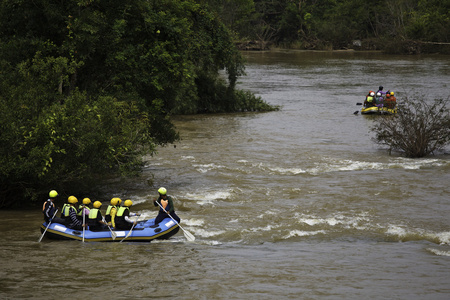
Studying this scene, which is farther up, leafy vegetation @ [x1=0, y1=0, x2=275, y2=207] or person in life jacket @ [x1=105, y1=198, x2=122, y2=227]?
leafy vegetation @ [x1=0, y1=0, x2=275, y2=207]

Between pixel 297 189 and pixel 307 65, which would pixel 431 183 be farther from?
pixel 307 65

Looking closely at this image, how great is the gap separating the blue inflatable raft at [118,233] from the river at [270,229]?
0.68 feet

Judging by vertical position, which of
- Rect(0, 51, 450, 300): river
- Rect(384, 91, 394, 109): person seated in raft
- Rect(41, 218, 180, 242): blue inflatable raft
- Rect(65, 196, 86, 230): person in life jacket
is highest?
Rect(384, 91, 394, 109): person seated in raft

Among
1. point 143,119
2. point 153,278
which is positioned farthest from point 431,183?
point 153,278

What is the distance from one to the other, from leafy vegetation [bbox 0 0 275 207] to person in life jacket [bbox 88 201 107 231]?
182cm

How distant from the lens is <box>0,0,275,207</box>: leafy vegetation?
1583cm

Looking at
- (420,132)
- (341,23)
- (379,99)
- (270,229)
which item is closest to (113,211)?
(270,229)

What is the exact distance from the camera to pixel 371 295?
11.0 m

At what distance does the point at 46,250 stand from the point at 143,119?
6.22 meters

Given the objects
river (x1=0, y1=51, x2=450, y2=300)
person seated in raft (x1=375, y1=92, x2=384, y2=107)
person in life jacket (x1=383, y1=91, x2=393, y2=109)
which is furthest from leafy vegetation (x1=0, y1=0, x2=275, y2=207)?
person seated in raft (x1=375, y1=92, x2=384, y2=107)

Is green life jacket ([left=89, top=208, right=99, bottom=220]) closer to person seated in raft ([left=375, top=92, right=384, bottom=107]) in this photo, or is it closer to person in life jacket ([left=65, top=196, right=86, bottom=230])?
person in life jacket ([left=65, top=196, right=86, bottom=230])

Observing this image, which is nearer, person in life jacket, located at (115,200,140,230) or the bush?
person in life jacket, located at (115,200,140,230)

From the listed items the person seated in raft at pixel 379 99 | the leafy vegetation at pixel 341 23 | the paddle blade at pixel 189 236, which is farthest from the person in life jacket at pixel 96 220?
the leafy vegetation at pixel 341 23

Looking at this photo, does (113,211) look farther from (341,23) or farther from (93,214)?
(341,23)
